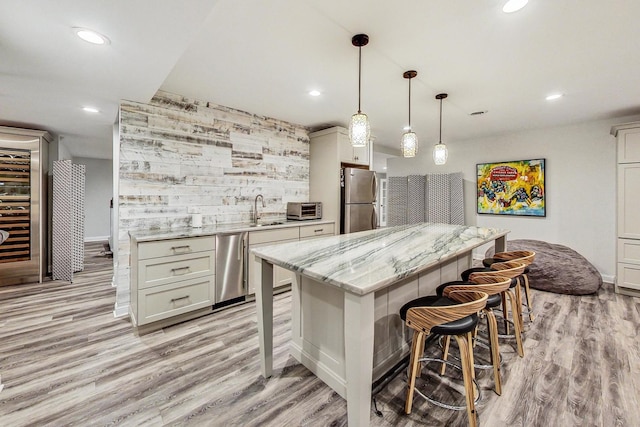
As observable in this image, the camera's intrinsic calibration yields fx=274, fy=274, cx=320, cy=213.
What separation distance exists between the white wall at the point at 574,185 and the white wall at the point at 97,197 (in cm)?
948

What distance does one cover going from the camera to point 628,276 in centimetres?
359

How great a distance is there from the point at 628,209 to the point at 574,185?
90 centimetres

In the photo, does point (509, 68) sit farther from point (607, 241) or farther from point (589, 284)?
point (607, 241)

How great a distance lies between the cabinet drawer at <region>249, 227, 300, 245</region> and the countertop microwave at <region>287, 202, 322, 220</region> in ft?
1.45

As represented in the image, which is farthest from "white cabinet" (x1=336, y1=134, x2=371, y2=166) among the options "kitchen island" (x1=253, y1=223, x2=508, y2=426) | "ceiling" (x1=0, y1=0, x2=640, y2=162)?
"kitchen island" (x1=253, y1=223, x2=508, y2=426)

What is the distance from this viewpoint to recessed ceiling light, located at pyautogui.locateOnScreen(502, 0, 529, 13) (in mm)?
1663

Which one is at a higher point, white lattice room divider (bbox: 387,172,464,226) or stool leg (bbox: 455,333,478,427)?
white lattice room divider (bbox: 387,172,464,226)

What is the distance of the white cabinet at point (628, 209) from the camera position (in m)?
3.50

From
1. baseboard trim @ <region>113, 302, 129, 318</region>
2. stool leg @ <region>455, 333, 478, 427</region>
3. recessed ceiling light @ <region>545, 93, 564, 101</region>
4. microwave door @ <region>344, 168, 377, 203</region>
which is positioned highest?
recessed ceiling light @ <region>545, 93, 564, 101</region>

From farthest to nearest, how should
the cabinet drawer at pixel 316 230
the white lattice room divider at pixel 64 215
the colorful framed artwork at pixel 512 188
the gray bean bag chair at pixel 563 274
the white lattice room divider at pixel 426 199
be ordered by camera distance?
1. the white lattice room divider at pixel 426 199
2. the colorful framed artwork at pixel 512 188
3. the white lattice room divider at pixel 64 215
4. the cabinet drawer at pixel 316 230
5. the gray bean bag chair at pixel 563 274

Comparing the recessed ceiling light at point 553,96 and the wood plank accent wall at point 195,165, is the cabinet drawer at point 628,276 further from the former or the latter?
the wood plank accent wall at point 195,165

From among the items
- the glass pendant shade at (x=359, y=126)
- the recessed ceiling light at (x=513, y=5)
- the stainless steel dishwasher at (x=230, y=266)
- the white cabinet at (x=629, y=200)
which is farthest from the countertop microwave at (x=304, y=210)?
the white cabinet at (x=629, y=200)

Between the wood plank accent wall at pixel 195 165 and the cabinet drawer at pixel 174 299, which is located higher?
the wood plank accent wall at pixel 195 165

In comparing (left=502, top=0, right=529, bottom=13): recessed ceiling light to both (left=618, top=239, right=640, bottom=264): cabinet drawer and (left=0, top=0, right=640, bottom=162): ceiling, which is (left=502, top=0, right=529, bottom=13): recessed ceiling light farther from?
(left=618, top=239, right=640, bottom=264): cabinet drawer
